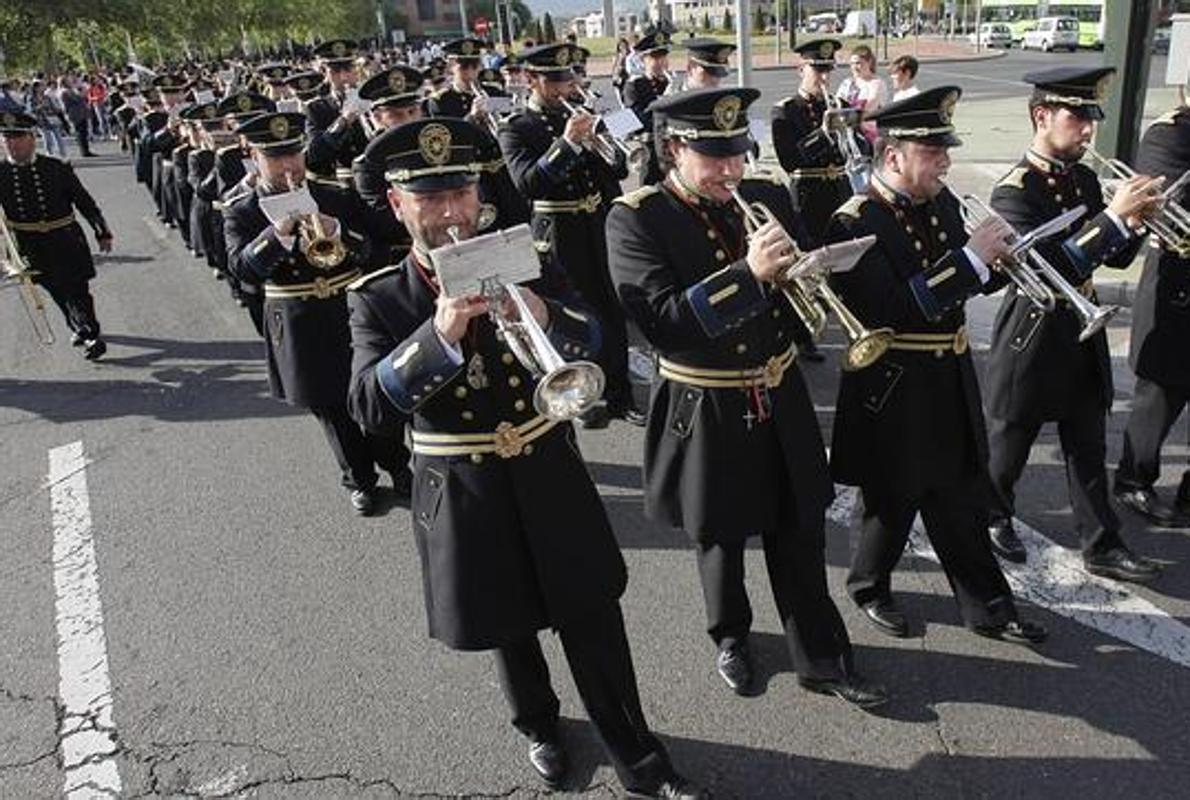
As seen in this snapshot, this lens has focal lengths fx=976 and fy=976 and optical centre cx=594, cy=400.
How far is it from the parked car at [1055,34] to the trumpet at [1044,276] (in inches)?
1828

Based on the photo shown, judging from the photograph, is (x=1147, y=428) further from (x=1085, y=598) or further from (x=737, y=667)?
(x=737, y=667)

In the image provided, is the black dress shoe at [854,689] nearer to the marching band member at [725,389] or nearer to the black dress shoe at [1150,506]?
the marching band member at [725,389]

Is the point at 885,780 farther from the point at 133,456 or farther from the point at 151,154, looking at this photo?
the point at 151,154

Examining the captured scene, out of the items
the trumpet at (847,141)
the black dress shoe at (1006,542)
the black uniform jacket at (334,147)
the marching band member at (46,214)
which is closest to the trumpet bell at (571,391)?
the black dress shoe at (1006,542)

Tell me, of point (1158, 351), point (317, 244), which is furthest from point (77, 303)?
point (1158, 351)

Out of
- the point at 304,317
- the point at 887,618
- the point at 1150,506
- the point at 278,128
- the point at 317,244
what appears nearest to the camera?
the point at 887,618

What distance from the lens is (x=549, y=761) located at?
3693 millimetres

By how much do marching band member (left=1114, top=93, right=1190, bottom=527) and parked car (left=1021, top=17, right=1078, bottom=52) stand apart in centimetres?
4517

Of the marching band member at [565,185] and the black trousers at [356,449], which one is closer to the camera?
the black trousers at [356,449]

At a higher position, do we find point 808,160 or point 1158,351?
point 808,160

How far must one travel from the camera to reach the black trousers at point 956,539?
4102 mm

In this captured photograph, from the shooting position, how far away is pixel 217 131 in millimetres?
9578

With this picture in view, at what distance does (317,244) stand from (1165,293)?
4381mm

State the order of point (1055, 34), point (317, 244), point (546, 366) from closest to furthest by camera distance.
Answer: point (546, 366) → point (317, 244) → point (1055, 34)
